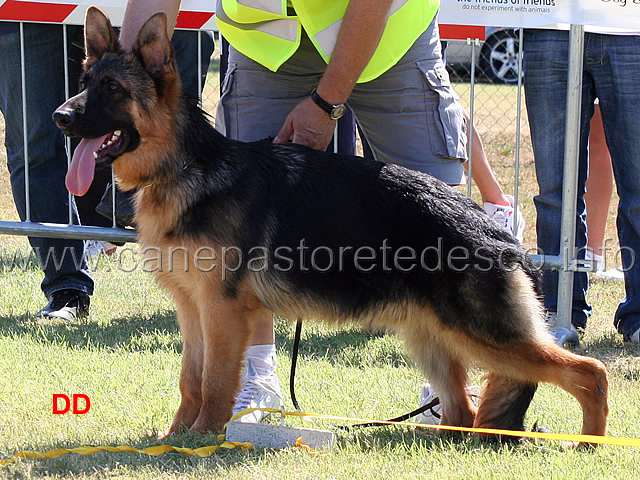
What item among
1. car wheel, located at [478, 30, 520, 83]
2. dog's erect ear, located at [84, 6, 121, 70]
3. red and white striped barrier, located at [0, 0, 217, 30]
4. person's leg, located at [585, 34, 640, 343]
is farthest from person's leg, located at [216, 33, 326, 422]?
car wheel, located at [478, 30, 520, 83]

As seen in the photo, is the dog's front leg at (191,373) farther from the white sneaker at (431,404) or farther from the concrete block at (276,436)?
the white sneaker at (431,404)

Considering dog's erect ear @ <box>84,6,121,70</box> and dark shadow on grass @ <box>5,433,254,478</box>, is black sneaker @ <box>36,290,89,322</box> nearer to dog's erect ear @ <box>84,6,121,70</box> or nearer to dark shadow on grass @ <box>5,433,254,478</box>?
dark shadow on grass @ <box>5,433,254,478</box>

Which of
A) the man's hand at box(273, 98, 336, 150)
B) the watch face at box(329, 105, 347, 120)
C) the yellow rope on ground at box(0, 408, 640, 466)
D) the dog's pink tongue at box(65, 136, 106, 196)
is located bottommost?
the yellow rope on ground at box(0, 408, 640, 466)

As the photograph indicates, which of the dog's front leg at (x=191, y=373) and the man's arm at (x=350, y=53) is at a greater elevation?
the man's arm at (x=350, y=53)

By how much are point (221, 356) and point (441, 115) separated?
4.76 ft

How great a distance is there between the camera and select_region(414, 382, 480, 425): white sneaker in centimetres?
375

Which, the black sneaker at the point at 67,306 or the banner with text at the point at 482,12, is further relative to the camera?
the black sneaker at the point at 67,306

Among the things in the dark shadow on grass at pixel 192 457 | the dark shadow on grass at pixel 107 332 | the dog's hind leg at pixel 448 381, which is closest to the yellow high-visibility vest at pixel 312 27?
the dog's hind leg at pixel 448 381

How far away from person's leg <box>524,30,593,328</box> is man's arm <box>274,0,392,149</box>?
2.15m

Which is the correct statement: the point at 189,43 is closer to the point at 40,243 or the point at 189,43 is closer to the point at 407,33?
the point at 40,243

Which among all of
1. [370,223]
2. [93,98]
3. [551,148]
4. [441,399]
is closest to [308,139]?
[370,223]

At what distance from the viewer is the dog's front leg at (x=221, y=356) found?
3.32 metres

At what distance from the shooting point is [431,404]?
3742 mm

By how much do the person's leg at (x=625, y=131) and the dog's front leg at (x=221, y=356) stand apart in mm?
2898
